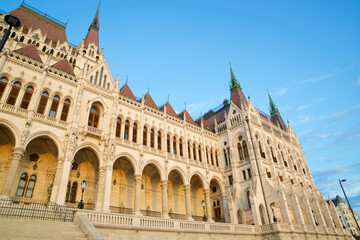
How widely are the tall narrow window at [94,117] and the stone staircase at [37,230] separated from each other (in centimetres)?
1248

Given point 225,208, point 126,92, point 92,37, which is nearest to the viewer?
point 126,92

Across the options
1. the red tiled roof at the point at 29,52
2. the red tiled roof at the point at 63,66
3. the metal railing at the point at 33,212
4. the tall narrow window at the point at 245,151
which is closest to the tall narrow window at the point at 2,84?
the red tiled roof at the point at 29,52

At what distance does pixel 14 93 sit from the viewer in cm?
2038

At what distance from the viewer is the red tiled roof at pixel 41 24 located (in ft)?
98.5

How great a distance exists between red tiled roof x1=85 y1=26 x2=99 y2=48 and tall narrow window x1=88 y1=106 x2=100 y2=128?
38.5 feet

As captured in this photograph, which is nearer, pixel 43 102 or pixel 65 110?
pixel 43 102

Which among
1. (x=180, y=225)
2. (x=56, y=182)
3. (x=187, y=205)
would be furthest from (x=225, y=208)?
(x=56, y=182)

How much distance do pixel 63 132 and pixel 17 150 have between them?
3.97 metres

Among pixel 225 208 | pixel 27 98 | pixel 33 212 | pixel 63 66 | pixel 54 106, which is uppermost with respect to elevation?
pixel 63 66

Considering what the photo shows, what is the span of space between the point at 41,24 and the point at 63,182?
79.7 feet

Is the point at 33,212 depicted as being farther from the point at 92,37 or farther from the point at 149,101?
the point at 92,37

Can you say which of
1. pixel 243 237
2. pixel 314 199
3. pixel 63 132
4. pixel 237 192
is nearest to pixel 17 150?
pixel 63 132

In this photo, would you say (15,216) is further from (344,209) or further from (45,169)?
(344,209)

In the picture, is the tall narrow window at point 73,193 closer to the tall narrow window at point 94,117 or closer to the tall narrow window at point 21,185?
the tall narrow window at point 21,185
